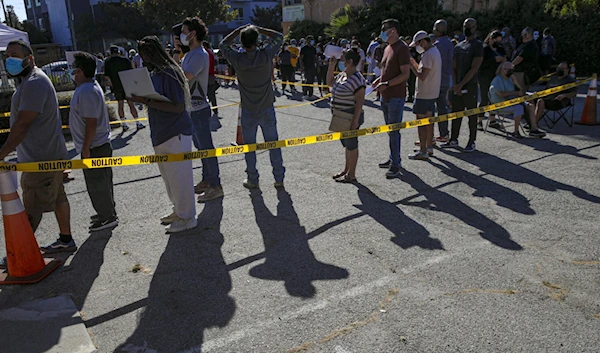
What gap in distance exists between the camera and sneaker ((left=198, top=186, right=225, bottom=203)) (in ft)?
20.2

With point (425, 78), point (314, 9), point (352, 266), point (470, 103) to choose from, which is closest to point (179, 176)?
point (352, 266)

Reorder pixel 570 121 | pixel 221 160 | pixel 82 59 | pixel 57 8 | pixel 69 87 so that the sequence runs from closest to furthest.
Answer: pixel 82 59, pixel 221 160, pixel 570 121, pixel 69 87, pixel 57 8

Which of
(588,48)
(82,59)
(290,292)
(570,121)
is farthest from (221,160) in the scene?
(588,48)

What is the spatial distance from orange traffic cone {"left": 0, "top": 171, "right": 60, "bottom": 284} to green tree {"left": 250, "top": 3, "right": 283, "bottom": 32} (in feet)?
202

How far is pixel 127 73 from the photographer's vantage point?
4379mm

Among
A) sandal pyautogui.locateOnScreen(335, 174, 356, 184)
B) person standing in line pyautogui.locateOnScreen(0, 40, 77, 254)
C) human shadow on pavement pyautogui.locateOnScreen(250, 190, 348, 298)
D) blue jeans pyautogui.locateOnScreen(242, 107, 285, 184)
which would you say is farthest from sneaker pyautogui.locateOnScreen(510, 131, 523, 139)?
person standing in line pyautogui.locateOnScreen(0, 40, 77, 254)

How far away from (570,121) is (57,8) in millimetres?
70501

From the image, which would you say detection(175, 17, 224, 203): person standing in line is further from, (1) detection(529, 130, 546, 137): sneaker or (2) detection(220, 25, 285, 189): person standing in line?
(1) detection(529, 130, 546, 137): sneaker

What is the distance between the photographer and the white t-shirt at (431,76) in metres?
7.12

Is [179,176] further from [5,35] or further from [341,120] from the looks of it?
[5,35]

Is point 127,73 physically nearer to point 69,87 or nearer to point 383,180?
point 383,180

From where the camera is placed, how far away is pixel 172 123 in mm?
4820

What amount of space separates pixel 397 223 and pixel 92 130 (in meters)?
3.29

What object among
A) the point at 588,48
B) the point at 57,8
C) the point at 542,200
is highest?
the point at 57,8
